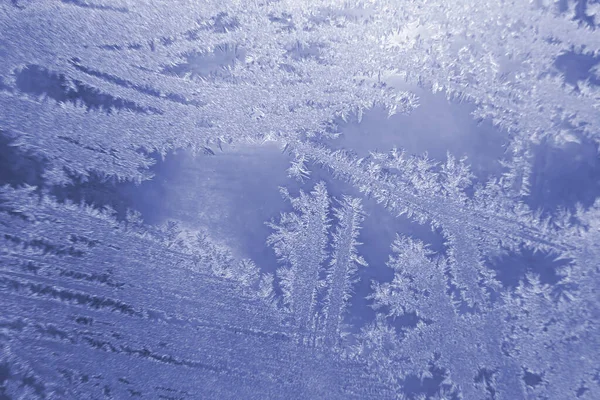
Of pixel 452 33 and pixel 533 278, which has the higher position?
pixel 452 33

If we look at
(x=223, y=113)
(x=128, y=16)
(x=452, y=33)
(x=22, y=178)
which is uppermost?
(x=452, y=33)

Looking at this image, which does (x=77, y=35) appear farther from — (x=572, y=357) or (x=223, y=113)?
(x=572, y=357)

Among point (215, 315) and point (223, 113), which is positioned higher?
point (223, 113)

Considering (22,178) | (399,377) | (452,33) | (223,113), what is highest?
(452,33)

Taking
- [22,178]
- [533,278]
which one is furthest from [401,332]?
[22,178]

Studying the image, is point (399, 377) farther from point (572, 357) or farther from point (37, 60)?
point (37, 60)

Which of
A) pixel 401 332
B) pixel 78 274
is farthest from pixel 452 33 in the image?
pixel 78 274
